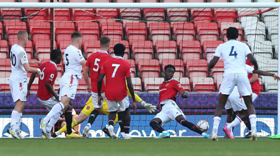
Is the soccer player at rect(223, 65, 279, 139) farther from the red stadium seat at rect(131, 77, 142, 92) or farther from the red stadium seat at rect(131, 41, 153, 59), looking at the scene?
the red stadium seat at rect(131, 41, 153, 59)

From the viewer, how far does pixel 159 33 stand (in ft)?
47.2

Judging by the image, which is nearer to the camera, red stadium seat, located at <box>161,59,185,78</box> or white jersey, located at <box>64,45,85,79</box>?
white jersey, located at <box>64,45,85,79</box>

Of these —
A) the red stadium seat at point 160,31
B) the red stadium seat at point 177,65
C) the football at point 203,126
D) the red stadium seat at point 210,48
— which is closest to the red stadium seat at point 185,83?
the red stadium seat at point 177,65

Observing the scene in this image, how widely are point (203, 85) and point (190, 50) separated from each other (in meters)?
1.75

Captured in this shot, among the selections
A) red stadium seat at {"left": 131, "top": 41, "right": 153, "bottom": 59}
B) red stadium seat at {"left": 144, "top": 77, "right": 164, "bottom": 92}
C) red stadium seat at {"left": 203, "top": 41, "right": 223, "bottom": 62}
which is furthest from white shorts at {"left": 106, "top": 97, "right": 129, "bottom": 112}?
red stadium seat at {"left": 203, "top": 41, "right": 223, "bottom": 62}

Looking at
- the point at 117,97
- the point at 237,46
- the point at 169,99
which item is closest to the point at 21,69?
the point at 117,97

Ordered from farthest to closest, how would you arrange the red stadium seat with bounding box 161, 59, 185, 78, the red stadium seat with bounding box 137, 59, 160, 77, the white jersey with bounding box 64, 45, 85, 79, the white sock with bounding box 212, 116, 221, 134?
the red stadium seat with bounding box 161, 59, 185, 78
the red stadium seat with bounding box 137, 59, 160, 77
the white jersey with bounding box 64, 45, 85, 79
the white sock with bounding box 212, 116, 221, 134

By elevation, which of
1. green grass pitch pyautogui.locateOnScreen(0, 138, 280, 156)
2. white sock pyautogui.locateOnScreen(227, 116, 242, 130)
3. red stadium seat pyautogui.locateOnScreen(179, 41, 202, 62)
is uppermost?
red stadium seat pyautogui.locateOnScreen(179, 41, 202, 62)

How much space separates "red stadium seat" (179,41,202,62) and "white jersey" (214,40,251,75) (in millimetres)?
5654

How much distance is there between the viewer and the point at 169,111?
8.85m

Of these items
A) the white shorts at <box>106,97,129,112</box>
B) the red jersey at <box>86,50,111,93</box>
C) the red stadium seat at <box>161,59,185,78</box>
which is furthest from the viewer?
the red stadium seat at <box>161,59,185,78</box>

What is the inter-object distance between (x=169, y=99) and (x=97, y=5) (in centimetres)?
235

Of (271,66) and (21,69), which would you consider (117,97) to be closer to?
(21,69)

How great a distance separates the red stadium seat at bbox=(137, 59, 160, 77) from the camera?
12586mm
